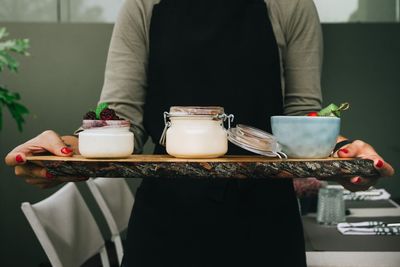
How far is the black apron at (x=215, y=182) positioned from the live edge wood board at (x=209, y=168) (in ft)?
1.10

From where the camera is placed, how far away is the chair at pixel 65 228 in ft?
5.57

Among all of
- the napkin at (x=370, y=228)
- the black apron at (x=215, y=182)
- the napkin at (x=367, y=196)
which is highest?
the black apron at (x=215, y=182)

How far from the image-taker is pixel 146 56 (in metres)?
1.38

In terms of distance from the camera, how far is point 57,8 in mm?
3875

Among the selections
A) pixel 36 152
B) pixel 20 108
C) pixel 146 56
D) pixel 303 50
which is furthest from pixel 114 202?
pixel 36 152

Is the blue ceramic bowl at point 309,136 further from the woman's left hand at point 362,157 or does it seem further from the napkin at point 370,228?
the napkin at point 370,228

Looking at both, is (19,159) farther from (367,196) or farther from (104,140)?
(367,196)

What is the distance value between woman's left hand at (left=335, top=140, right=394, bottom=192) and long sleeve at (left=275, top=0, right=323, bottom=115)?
11.2 inches

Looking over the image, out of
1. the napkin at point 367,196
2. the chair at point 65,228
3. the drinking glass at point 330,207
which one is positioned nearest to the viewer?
the chair at point 65,228

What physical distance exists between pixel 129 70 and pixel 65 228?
81 centimetres

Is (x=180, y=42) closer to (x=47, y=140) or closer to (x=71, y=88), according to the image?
(x=47, y=140)

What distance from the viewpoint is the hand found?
1007 mm

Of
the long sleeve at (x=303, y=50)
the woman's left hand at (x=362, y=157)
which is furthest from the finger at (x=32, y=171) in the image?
the long sleeve at (x=303, y=50)

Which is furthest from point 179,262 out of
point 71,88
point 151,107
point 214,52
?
point 71,88
